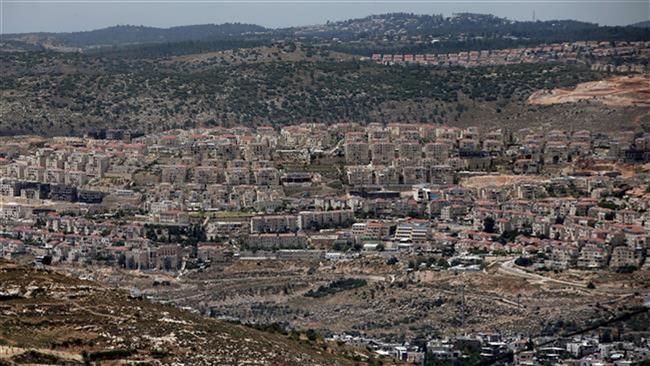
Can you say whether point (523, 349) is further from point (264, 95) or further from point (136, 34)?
point (136, 34)

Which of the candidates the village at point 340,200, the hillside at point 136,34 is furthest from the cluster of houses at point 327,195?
the hillside at point 136,34

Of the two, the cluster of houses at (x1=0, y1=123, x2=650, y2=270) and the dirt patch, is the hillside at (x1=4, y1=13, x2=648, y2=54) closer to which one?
the dirt patch

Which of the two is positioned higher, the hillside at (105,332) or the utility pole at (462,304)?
the hillside at (105,332)

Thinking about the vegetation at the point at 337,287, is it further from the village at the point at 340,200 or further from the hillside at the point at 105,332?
the hillside at the point at 105,332

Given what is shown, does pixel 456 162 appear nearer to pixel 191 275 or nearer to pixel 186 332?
pixel 191 275

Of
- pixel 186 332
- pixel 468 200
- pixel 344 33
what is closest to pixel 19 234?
pixel 468 200

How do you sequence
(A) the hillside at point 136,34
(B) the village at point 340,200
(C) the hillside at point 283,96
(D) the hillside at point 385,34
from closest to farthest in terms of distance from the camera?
(B) the village at point 340,200 → (C) the hillside at point 283,96 → (D) the hillside at point 385,34 → (A) the hillside at point 136,34

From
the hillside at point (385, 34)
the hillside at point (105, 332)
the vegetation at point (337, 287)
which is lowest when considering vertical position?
the hillside at point (385, 34)
